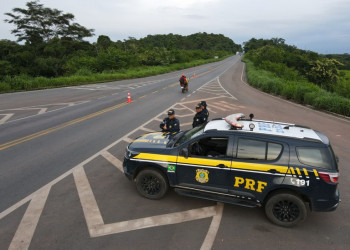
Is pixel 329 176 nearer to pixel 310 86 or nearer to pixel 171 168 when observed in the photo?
pixel 171 168

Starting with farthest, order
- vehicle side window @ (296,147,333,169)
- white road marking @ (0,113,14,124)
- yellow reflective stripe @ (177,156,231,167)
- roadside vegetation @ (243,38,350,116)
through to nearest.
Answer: roadside vegetation @ (243,38,350,116) → white road marking @ (0,113,14,124) → yellow reflective stripe @ (177,156,231,167) → vehicle side window @ (296,147,333,169)

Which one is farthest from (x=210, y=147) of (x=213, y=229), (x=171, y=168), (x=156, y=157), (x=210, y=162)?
(x=213, y=229)

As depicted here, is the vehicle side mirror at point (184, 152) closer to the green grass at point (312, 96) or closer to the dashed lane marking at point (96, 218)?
the dashed lane marking at point (96, 218)

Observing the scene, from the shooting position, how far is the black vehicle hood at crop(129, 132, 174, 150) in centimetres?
590

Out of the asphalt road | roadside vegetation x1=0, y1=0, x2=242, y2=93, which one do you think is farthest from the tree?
the asphalt road

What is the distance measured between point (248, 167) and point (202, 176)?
0.98m

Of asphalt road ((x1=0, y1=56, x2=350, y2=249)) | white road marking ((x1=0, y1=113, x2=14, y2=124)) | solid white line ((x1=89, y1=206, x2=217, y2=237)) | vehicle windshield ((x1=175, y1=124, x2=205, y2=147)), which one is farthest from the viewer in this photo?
white road marking ((x1=0, y1=113, x2=14, y2=124))

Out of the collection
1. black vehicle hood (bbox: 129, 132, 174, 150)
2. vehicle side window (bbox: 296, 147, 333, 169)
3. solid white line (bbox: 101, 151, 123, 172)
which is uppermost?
vehicle side window (bbox: 296, 147, 333, 169)

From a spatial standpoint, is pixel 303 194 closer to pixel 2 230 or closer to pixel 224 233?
pixel 224 233

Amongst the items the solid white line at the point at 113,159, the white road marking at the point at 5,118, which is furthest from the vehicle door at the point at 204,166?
the white road marking at the point at 5,118

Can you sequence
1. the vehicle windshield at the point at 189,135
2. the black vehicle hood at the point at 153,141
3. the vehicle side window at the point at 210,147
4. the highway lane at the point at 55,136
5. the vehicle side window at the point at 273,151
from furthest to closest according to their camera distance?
the highway lane at the point at 55,136 < the black vehicle hood at the point at 153,141 < the vehicle windshield at the point at 189,135 < the vehicle side window at the point at 210,147 < the vehicle side window at the point at 273,151

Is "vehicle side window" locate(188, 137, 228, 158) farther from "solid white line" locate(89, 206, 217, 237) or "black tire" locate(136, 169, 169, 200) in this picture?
"solid white line" locate(89, 206, 217, 237)

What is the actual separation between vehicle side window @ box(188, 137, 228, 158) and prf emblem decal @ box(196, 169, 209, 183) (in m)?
0.35

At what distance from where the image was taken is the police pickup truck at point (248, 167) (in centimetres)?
470
